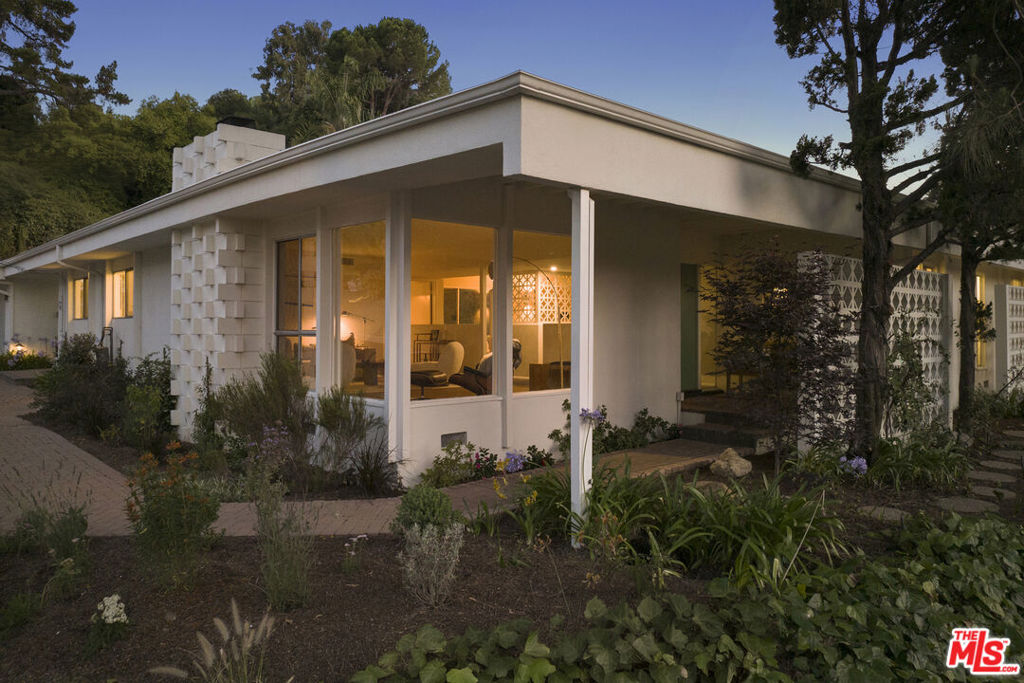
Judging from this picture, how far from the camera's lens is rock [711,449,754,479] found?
20.4 ft

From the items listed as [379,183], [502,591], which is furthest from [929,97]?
[502,591]

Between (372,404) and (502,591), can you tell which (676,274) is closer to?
(372,404)

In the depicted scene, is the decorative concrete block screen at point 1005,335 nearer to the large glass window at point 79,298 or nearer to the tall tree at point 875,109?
the tall tree at point 875,109

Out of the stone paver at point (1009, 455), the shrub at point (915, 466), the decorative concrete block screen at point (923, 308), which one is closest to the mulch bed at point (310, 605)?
the shrub at point (915, 466)

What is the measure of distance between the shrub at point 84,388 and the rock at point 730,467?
753cm

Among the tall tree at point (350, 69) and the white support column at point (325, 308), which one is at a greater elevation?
the tall tree at point (350, 69)

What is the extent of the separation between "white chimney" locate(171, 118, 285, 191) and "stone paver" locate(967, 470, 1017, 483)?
8875 mm

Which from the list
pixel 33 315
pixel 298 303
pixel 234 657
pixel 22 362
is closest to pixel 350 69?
pixel 33 315

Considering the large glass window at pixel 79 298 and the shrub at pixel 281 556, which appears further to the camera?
the large glass window at pixel 79 298

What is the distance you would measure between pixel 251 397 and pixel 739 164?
4.84 meters

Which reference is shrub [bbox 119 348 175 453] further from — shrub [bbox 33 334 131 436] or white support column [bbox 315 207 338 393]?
white support column [bbox 315 207 338 393]

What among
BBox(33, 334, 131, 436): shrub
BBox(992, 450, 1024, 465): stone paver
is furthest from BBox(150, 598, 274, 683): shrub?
BBox(992, 450, 1024, 465): stone paver

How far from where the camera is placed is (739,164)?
5.95 meters

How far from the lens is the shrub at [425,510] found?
4.15m
